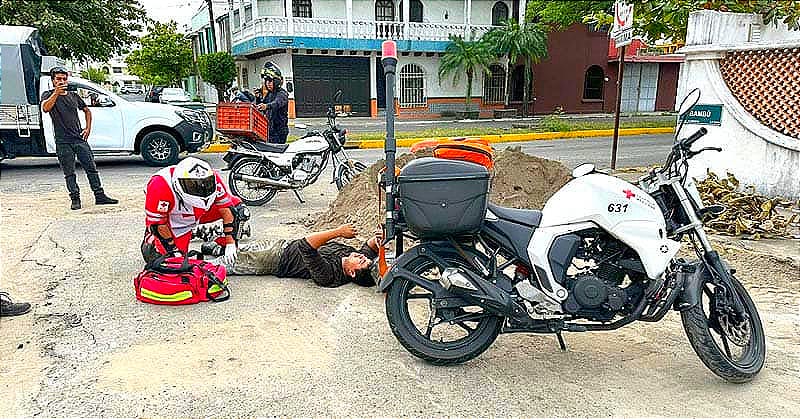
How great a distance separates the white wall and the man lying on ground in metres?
5.79

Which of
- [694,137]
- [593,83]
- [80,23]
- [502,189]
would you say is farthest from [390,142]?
[593,83]

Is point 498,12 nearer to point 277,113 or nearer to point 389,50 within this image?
point 277,113

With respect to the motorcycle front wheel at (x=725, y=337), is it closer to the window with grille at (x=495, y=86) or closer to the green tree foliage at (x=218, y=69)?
the window with grille at (x=495, y=86)

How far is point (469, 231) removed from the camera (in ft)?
11.4

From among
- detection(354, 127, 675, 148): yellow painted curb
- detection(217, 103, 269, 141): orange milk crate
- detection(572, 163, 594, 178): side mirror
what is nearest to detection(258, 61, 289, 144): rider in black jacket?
detection(217, 103, 269, 141): orange milk crate

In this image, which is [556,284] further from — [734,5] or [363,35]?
[363,35]

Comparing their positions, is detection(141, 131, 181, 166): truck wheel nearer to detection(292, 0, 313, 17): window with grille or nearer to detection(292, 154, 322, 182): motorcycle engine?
detection(292, 154, 322, 182): motorcycle engine

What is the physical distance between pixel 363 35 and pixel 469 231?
25643 mm

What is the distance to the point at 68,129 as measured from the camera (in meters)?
8.13

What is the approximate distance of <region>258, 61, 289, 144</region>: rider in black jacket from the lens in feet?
31.1

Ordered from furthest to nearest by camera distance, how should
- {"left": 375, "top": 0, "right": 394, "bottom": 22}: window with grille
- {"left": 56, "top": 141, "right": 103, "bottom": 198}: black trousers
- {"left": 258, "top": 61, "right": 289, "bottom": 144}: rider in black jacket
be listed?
1. {"left": 375, "top": 0, "right": 394, "bottom": 22}: window with grille
2. {"left": 258, "top": 61, "right": 289, "bottom": 144}: rider in black jacket
3. {"left": 56, "top": 141, "right": 103, "bottom": 198}: black trousers

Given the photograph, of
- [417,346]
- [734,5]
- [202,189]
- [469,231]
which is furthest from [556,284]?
[734,5]

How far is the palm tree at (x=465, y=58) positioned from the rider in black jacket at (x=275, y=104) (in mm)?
18678

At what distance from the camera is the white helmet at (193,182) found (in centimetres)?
451
